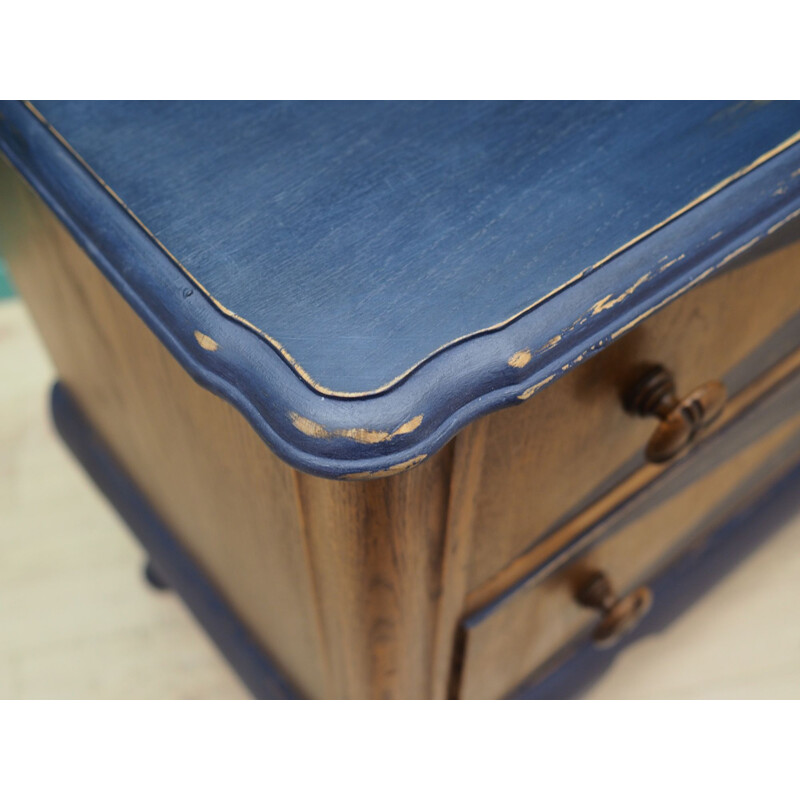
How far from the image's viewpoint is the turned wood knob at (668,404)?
0.35m

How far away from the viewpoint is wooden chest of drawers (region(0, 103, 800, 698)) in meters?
0.26

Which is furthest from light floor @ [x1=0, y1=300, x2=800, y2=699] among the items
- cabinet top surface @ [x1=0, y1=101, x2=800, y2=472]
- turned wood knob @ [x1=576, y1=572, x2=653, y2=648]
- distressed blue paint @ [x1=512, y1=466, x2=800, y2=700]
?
cabinet top surface @ [x1=0, y1=101, x2=800, y2=472]

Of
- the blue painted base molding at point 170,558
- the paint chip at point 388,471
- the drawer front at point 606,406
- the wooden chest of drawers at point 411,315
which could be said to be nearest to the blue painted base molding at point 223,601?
the blue painted base molding at point 170,558

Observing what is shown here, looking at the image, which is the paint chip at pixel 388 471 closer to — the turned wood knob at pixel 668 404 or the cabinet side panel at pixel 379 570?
the cabinet side panel at pixel 379 570

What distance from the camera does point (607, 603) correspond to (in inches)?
19.4

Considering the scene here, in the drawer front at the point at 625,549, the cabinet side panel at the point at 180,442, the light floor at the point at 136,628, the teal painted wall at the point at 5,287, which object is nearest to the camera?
the cabinet side panel at the point at 180,442

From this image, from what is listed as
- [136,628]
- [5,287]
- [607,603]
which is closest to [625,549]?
[607,603]

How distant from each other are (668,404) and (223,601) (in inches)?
13.3

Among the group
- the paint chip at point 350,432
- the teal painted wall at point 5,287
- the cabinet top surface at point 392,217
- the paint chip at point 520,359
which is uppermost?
the cabinet top surface at point 392,217

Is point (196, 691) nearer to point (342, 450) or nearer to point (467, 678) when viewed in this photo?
point (467, 678)

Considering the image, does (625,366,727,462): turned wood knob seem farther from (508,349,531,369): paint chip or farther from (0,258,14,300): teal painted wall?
(0,258,14,300): teal painted wall

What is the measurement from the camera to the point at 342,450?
9.5 inches

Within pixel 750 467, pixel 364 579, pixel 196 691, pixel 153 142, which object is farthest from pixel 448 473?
pixel 196 691

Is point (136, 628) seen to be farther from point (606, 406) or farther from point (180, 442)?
point (606, 406)
